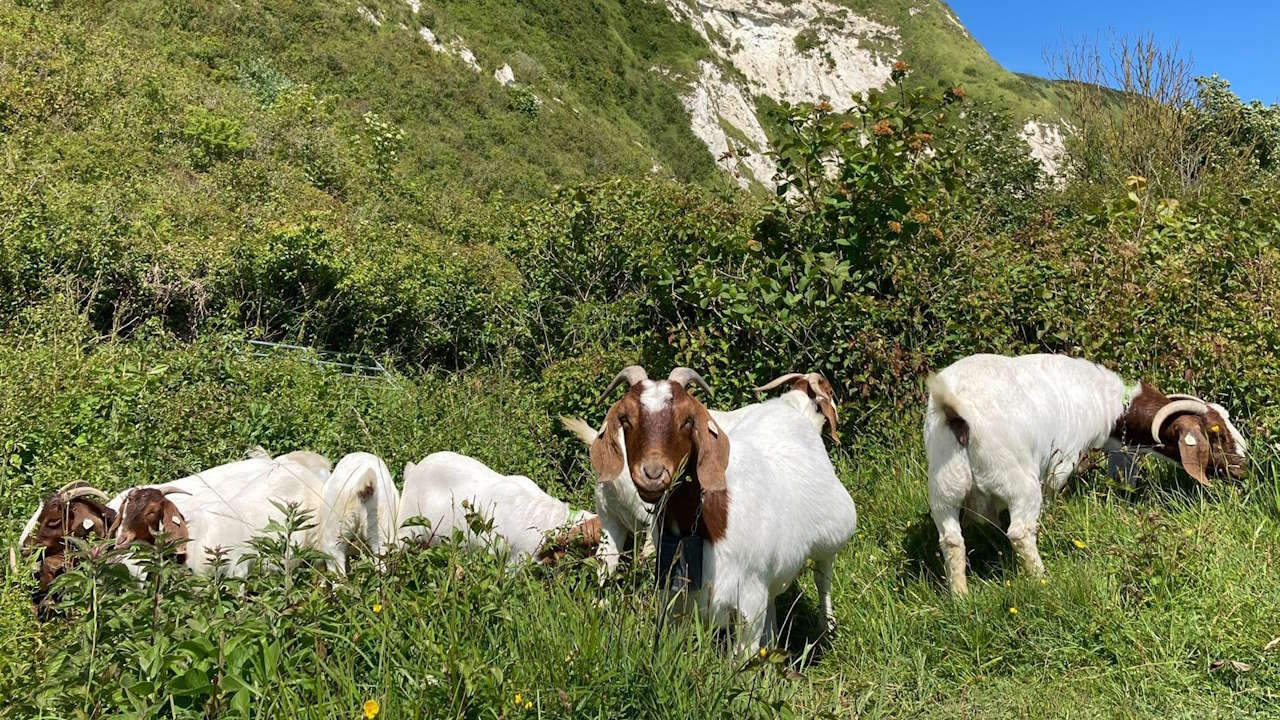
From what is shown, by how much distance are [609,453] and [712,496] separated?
1.62ft

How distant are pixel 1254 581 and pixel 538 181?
1036 inches

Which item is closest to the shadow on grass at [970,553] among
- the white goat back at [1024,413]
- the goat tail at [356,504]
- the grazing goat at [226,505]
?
the white goat back at [1024,413]

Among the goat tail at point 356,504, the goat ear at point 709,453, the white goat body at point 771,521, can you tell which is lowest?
the goat tail at point 356,504

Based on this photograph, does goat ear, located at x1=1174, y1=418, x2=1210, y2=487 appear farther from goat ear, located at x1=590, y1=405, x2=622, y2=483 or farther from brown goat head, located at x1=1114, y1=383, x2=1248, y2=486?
goat ear, located at x1=590, y1=405, x2=622, y2=483

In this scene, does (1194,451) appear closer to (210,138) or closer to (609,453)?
(609,453)

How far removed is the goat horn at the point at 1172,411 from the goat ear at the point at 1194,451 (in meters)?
0.11

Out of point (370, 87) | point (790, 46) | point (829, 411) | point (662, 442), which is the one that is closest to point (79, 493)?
point (662, 442)

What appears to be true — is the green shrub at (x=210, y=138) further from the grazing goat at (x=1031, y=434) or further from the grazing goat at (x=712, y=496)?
the grazing goat at (x=1031, y=434)

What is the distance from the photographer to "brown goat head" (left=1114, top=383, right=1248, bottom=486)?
4973mm

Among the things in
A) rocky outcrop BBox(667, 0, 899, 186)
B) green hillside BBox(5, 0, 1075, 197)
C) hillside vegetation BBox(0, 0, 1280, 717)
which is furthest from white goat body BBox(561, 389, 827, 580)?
rocky outcrop BBox(667, 0, 899, 186)

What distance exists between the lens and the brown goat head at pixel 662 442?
3.43 meters

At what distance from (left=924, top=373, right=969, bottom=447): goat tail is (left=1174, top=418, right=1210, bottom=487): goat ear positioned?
146cm

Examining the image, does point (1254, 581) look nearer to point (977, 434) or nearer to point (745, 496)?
point (977, 434)

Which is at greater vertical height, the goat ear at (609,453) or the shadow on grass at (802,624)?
the goat ear at (609,453)
